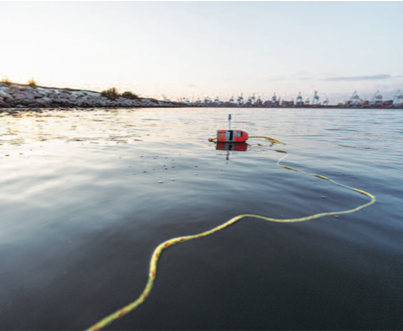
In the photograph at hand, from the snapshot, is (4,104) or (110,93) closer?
(4,104)

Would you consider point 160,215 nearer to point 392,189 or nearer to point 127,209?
point 127,209

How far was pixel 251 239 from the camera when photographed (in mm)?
3604

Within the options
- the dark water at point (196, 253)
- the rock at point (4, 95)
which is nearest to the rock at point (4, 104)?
the rock at point (4, 95)

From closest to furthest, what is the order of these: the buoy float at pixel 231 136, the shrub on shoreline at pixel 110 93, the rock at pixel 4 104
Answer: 1. the buoy float at pixel 231 136
2. the rock at pixel 4 104
3. the shrub on shoreline at pixel 110 93

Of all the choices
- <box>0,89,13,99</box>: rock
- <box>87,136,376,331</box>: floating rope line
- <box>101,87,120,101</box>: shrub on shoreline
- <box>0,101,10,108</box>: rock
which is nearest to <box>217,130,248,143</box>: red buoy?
<box>87,136,376,331</box>: floating rope line

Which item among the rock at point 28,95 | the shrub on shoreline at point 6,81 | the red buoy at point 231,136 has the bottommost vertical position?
the red buoy at point 231,136

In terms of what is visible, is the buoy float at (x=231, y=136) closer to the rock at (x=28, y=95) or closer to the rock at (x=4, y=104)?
the rock at (x=4, y=104)

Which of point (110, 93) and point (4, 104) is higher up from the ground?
point (110, 93)

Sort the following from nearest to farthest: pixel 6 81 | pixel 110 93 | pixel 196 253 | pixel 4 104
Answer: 1. pixel 196 253
2. pixel 4 104
3. pixel 6 81
4. pixel 110 93

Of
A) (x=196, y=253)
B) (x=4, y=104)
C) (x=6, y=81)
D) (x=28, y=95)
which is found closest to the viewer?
(x=196, y=253)

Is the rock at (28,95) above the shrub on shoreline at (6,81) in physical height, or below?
below

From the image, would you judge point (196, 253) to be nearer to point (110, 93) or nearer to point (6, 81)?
point (6, 81)

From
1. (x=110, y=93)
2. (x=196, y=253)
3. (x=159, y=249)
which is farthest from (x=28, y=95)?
(x=196, y=253)

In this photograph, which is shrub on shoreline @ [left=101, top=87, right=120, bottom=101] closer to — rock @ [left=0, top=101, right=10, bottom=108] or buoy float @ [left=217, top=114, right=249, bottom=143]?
rock @ [left=0, top=101, right=10, bottom=108]
